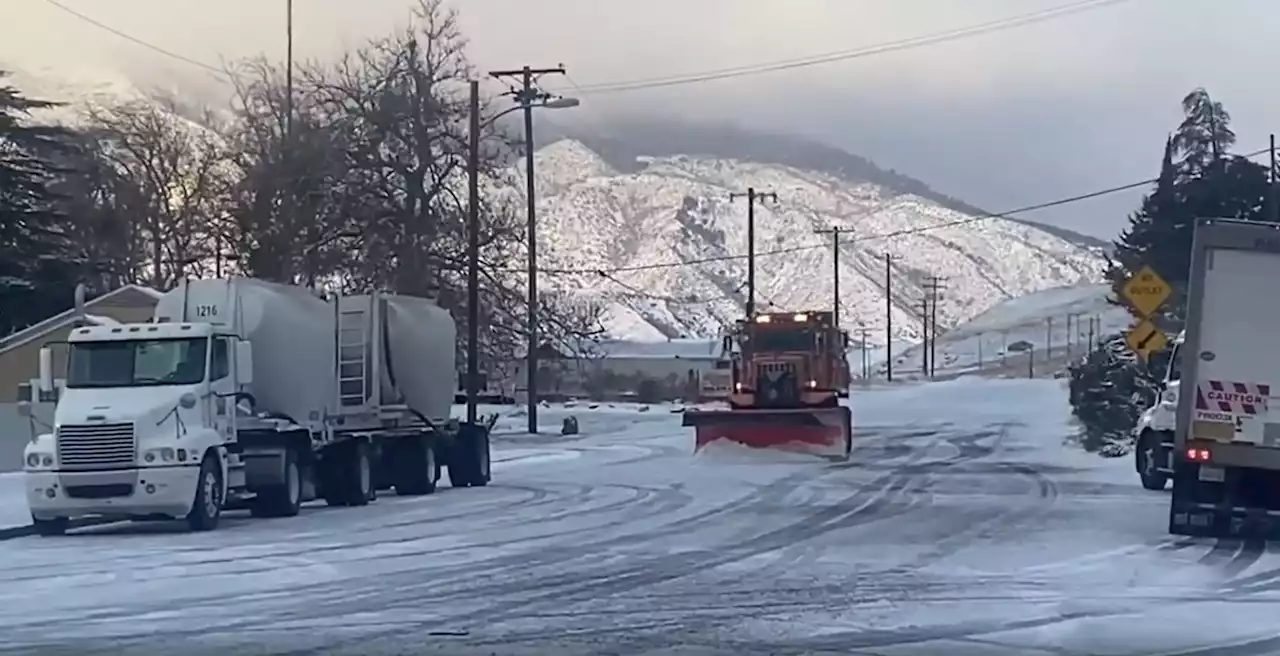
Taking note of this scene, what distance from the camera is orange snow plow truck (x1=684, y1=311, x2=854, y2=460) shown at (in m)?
38.2

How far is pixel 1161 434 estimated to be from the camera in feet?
90.7

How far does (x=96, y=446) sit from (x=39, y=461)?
2.41 feet

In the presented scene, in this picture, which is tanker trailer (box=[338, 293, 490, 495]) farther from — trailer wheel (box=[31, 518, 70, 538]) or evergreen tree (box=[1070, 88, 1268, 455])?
evergreen tree (box=[1070, 88, 1268, 455])

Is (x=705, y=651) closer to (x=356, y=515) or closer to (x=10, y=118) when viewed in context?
(x=356, y=515)

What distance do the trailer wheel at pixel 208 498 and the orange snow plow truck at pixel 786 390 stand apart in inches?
629

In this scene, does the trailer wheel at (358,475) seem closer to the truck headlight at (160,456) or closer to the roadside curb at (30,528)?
the roadside curb at (30,528)

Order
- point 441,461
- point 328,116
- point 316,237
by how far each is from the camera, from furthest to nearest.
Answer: point 328,116
point 316,237
point 441,461

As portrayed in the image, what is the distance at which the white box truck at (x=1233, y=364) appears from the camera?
64.5 feet

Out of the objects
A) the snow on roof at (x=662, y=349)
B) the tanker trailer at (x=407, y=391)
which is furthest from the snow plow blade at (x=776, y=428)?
the snow on roof at (x=662, y=349)

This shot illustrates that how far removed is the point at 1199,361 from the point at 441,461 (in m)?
15.5

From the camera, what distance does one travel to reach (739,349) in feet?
134

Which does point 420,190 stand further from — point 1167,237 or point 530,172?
point 1167,237

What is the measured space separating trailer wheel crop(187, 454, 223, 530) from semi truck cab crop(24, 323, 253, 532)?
0.18ft

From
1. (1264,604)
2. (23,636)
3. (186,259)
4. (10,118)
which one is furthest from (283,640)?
(186,259)
